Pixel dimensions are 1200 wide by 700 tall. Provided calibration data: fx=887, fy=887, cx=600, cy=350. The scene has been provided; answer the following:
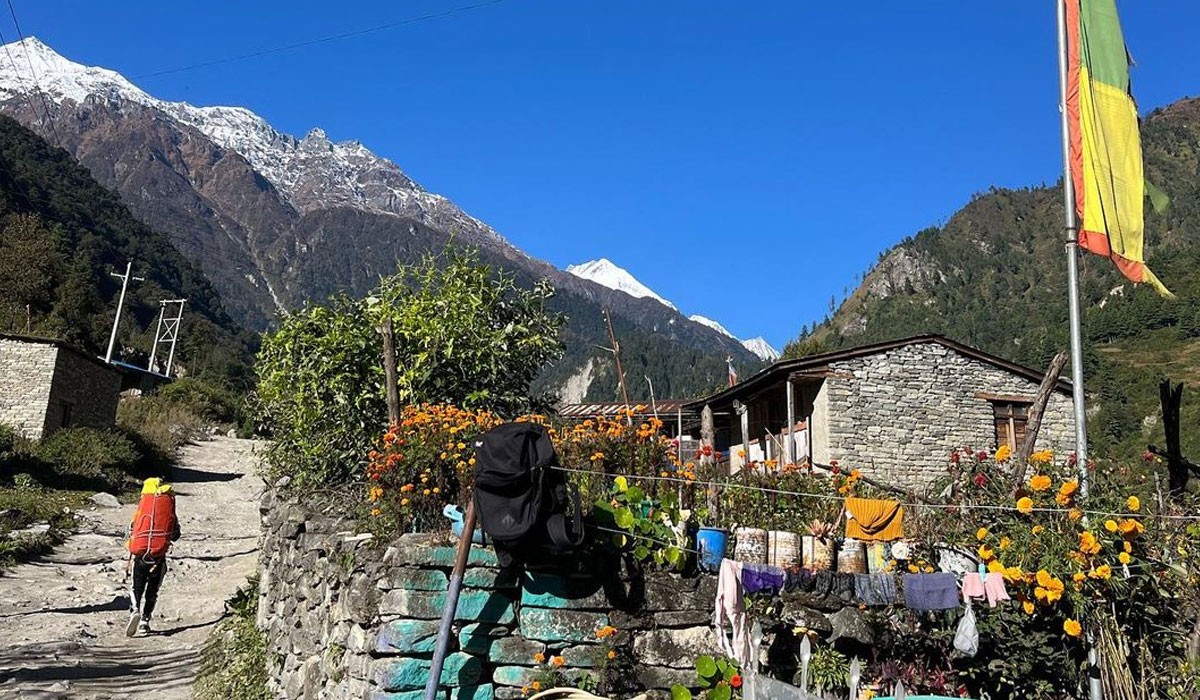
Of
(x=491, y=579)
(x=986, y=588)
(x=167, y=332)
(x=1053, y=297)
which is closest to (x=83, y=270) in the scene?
(x=167, y=332)

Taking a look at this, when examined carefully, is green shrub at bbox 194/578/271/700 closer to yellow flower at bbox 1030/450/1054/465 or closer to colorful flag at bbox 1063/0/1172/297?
yellow flower at bbox 1030/450/1054/465

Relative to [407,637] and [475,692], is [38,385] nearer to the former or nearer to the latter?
[407,637]

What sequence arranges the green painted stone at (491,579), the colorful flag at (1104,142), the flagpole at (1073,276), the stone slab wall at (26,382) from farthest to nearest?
1. the stone slab wall at (26,382)
2. the colorful flag at (1104,142)
3. the flagpole at (1073,276)
4. the green painted stone at (491,579)

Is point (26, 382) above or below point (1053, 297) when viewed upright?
below

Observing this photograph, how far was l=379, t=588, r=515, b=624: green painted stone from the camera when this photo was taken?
5.21m

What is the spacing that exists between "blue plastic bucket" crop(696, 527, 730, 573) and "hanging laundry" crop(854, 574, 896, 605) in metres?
0.94

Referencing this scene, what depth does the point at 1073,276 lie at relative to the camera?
22.9 ft

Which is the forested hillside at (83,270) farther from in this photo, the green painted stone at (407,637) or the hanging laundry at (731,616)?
the hanging laundry at (731,616)

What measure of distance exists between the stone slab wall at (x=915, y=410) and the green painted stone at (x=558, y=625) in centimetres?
1818

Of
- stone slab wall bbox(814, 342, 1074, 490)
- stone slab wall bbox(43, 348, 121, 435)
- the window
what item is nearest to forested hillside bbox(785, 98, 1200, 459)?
the window

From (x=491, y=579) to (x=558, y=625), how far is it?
0.50 metres

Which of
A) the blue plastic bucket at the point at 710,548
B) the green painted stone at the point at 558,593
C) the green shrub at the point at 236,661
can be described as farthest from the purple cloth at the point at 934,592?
the green shrub at the point at 236,661

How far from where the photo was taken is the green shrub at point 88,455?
69.2 feet

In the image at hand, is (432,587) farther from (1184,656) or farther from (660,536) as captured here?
(1184,656)
